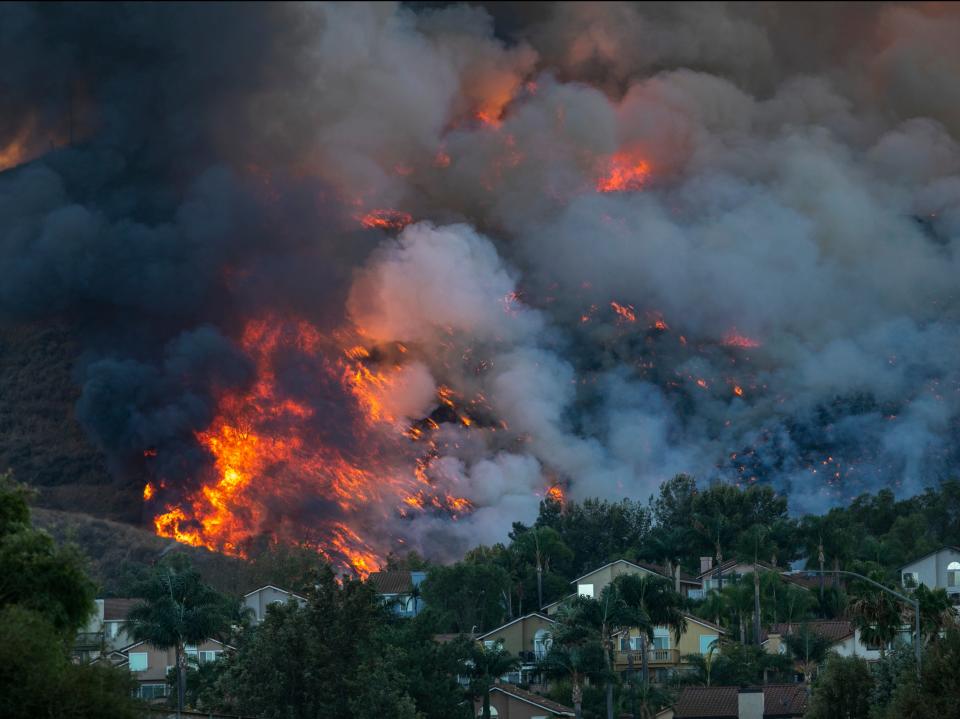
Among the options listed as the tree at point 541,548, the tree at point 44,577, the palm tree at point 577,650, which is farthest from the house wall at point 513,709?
the tree at point 44,577

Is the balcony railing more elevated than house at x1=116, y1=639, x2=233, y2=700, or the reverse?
house at x1=116, y1=639, x2=233, y2=700

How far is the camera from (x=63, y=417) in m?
168

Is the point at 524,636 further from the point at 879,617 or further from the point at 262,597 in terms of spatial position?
the point at 879,617

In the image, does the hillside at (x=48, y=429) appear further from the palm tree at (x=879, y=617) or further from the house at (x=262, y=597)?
the palm tree at (x=879, y=617)

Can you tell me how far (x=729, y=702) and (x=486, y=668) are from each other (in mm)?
12829

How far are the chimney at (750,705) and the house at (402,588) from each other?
31.7m

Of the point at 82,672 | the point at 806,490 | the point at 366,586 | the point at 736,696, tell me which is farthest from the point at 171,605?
the point at 806,490

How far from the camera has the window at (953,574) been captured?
424 feet

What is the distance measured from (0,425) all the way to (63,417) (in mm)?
5640

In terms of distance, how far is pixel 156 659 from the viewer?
113 m

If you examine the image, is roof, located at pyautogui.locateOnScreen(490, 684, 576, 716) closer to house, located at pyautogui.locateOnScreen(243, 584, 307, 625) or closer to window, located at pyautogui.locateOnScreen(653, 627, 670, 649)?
window, located at pyautogui.locateOnScreen(653, 627, 670, 649)

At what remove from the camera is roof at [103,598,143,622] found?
11969cm

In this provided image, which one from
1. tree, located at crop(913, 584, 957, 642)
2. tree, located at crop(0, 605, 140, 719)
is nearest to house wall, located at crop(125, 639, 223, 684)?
tree, located at crop(913, 584, 957, 642)

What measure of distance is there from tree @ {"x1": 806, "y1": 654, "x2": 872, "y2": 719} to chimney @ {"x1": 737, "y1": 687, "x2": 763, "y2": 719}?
49.4ft
